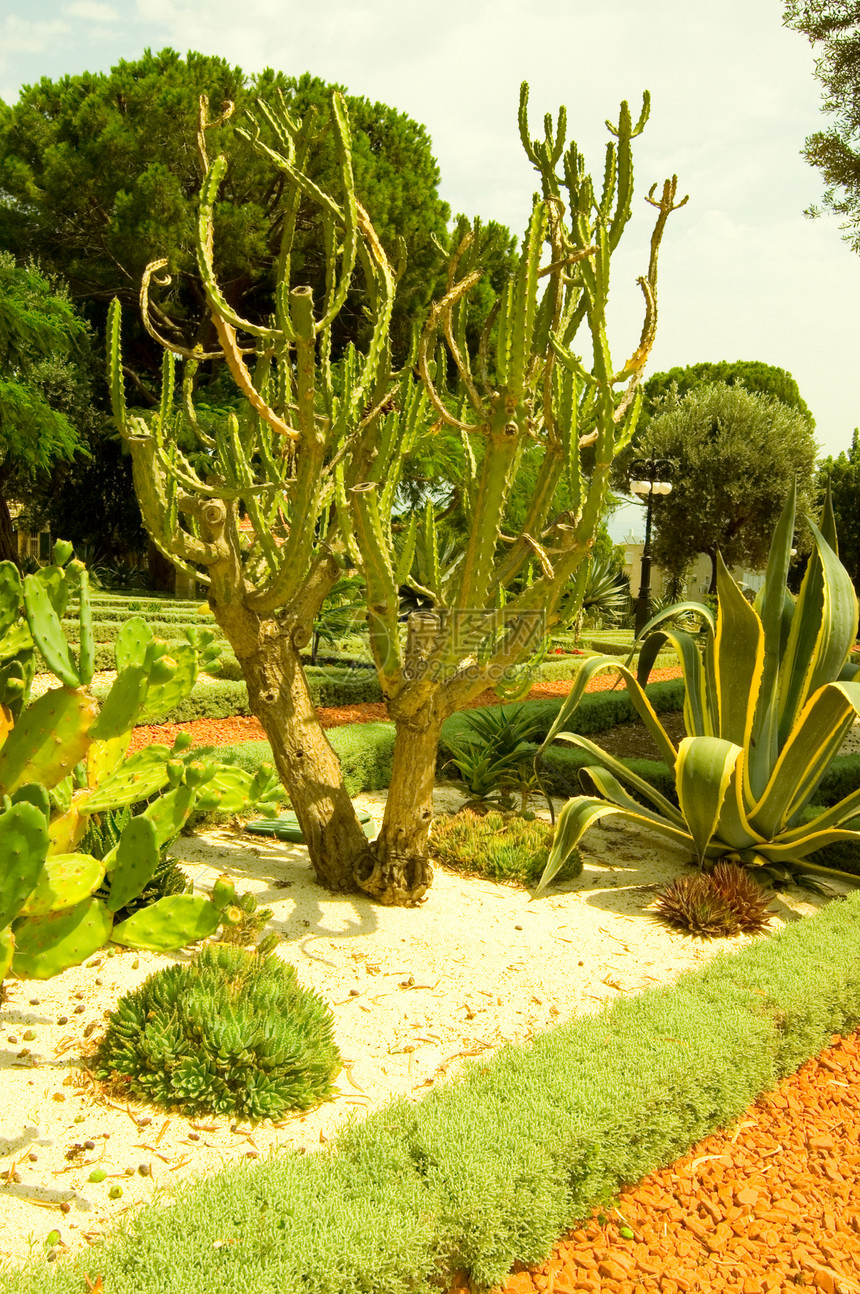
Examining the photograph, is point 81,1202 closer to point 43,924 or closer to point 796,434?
point 43,924

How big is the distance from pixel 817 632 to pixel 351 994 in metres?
3.04

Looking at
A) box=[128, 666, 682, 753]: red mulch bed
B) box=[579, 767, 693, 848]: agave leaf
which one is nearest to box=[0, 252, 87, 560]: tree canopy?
box=[128, 666, 682, 753]: red mulch bed

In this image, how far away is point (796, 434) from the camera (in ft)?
72.7

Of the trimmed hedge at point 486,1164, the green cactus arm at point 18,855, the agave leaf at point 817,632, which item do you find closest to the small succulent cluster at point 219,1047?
the trimmed hedge at point 486,1164

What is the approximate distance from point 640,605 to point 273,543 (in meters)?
10.2

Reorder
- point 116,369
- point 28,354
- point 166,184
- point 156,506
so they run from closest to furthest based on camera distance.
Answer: point 156,506
point 116,369
point 28,354
point 166,184

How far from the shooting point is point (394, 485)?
411 cm

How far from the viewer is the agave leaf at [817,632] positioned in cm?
427

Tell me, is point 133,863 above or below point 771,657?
below

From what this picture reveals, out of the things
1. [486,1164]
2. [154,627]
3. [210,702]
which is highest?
[154,627]

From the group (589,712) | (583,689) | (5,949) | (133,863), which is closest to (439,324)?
(583,689)

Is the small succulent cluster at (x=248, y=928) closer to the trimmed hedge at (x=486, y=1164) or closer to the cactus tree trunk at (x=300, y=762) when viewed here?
the cactus tree trunk at (x=300, y=762)

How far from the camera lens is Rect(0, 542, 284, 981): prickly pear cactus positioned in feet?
6.75

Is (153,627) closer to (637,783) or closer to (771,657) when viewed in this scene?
(637,783)
